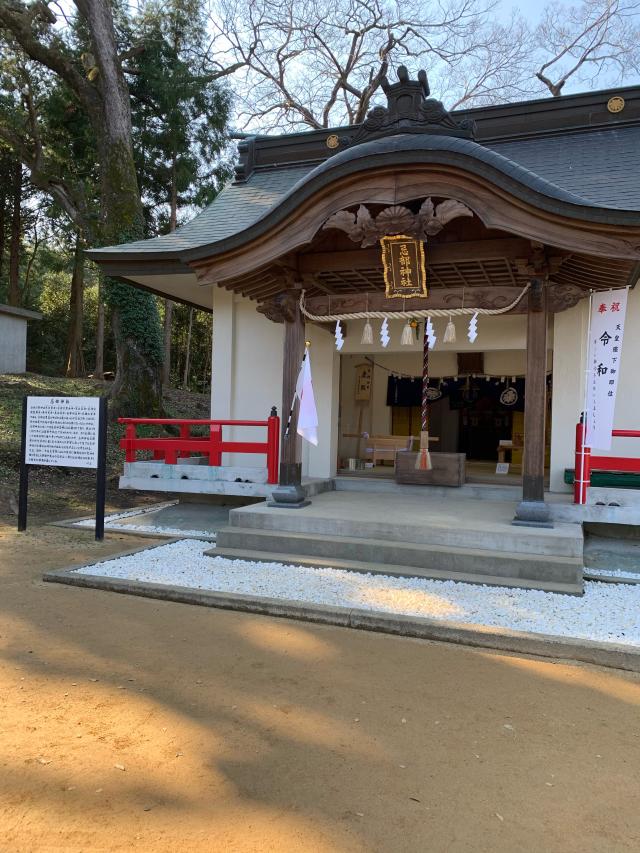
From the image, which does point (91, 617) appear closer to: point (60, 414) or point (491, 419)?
point (60, 414)

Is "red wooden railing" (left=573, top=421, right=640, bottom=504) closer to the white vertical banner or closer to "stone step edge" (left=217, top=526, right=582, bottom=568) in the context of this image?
the white vertical banner

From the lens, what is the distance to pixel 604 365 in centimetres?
639

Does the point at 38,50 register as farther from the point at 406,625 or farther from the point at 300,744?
the point at 300,744

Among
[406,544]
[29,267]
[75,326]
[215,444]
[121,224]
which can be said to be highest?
[29,267]

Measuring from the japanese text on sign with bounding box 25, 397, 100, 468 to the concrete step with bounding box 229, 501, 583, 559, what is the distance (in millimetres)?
2040

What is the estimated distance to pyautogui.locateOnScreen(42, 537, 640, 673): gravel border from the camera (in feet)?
12.3

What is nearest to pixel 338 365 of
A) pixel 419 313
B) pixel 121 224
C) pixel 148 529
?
pixel 419 313

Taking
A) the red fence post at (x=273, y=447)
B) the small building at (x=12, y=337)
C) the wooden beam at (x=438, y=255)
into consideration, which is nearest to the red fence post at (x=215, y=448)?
the red fence post at (x=273, y=447)

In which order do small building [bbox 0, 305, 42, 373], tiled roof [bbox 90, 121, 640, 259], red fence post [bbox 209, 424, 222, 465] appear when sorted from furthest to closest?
small building [bbox 0, 305, 42, 373] < red fence post [bbox 209, 424, 222, 465] < tiled roof [bbox 90, 121, 640, 259]

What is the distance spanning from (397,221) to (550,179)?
361 centimetres

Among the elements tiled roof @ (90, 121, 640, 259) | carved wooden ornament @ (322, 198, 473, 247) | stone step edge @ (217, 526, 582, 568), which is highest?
tiled roof @ (90, 121, 640, 259)

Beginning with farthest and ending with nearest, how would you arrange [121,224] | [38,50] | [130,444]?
[38,50] → [121,224] → [130,444]

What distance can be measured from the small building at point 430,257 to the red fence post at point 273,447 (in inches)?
17.1

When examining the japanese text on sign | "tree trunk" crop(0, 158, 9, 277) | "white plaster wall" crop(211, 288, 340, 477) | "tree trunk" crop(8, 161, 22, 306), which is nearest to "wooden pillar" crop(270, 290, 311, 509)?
"white plaster wall" crop(211, 288, 340, 477)
